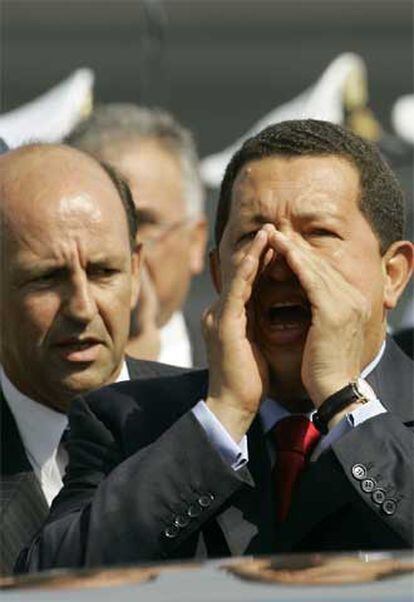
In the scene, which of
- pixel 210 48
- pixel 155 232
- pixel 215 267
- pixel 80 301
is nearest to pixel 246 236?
pixel 215 267

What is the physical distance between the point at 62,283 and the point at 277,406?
2.73 ft

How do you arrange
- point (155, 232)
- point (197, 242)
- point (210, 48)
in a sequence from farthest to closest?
point (210, 48)
point (197, 242)
point (155, 232)

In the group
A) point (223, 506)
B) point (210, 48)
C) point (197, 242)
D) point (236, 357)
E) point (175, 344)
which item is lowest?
point (210, 48)

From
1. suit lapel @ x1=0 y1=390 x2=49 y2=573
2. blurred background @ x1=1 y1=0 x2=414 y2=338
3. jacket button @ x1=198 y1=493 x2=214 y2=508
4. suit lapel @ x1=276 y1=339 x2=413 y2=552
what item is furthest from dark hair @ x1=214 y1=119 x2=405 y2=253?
blurred background @ x1=1 y1=0 x2=414 y2=338

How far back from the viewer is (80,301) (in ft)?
14.2

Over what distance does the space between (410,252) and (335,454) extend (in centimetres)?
51

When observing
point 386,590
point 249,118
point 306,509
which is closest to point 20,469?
point 306,509

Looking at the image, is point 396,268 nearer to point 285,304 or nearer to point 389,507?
point 285,304

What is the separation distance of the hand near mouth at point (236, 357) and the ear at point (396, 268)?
0.92ft

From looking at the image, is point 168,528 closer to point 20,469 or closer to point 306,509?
point 306,509

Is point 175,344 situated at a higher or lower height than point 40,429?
lower

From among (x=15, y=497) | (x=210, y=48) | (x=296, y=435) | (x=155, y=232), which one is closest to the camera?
(x=296, y=435)

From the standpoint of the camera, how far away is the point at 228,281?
363 cm

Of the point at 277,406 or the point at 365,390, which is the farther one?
the point at 277,406
